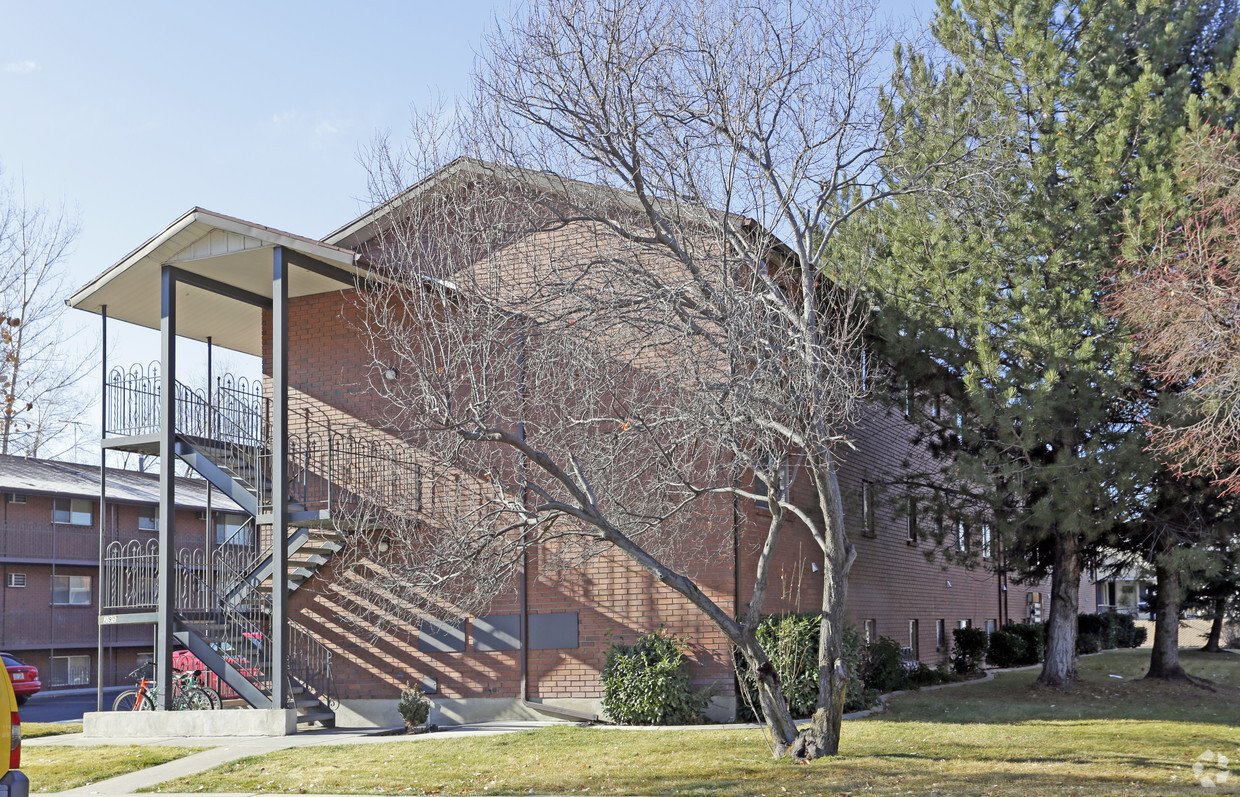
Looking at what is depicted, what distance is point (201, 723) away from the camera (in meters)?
14.4

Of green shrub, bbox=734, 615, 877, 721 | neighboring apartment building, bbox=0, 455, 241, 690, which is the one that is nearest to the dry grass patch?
green shrub, bbox=734, 615, 877, 721

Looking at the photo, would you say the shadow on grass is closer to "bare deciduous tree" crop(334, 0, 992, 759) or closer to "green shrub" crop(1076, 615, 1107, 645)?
"bare deciduous tree" crop(334, 0, 992, 759)

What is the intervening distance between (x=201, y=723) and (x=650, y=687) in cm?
591

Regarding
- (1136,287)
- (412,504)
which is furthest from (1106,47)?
(412,504)

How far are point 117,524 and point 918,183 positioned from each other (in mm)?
29194

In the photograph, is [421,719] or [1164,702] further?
[1164,702]

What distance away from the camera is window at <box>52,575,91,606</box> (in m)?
33.1

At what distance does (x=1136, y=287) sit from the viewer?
12930 mm

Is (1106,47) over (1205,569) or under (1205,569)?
over

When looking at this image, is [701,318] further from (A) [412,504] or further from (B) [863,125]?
(A) [412,504]

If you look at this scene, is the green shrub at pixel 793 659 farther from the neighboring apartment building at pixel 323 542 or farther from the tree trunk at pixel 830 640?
the tree trunk at pixel 830 640

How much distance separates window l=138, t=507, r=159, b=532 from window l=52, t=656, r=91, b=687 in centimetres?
422

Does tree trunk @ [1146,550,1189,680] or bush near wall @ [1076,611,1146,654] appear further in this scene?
bush near wall @ [1076,611,1146,654]

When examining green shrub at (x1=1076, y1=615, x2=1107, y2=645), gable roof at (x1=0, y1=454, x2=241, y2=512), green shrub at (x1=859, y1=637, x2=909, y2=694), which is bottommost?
green shrub at (x1=1076, y1=615, x2=1107, y2=645)
